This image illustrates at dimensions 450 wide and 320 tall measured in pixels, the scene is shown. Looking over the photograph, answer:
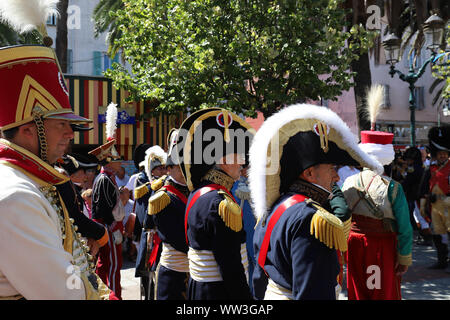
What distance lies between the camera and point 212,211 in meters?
3.12

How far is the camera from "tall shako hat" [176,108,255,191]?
3564mm

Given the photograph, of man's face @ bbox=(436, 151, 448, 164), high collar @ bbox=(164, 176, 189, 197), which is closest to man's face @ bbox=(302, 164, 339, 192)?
high collar @ bbox=(164, 176, 189, 197)

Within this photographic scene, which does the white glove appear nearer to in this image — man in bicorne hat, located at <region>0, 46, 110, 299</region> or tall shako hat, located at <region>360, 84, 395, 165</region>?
man in bicorne hat, located at <region>0, 46, 110, 299</region>

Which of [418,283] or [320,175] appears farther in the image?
[418,283]

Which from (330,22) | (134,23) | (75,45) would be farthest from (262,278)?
(75,45)

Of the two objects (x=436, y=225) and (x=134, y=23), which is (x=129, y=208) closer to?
(x=134, y=23)

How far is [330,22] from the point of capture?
26.7 ft

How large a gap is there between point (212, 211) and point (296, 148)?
949 mm

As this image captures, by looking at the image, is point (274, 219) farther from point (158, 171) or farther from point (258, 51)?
point (258, 51)

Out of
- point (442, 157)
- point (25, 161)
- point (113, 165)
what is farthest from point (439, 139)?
point (25, 161)

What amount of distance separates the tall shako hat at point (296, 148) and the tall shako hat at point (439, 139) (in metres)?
6.56

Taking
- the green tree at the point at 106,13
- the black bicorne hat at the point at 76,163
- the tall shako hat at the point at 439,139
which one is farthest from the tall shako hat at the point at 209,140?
the green tree at the point at 106,13
